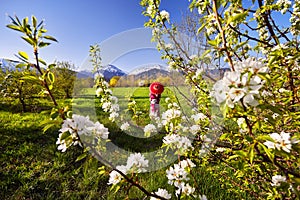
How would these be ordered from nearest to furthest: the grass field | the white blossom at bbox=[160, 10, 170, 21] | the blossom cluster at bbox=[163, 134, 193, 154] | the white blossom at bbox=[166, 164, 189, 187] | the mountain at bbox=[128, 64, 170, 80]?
1. the white blossom at bbox=[166, 164, 189, 187]
2. the blossom cluster at bbox=[163, 134, 193, 154]
3. the white blossom at bbox=[160, 10, 170, 21]
4. the grass field
5. the mountain at bbox=[128, 64, 170, 80]

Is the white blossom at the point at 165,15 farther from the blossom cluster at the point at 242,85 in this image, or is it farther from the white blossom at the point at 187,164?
the blossom cluster at the point at 242,85

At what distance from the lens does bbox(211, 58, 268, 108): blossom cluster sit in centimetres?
68

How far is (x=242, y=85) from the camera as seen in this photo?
2.25ft

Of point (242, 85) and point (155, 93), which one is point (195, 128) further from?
point (155, 93)

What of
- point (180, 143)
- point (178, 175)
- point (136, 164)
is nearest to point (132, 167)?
point (136, 164)

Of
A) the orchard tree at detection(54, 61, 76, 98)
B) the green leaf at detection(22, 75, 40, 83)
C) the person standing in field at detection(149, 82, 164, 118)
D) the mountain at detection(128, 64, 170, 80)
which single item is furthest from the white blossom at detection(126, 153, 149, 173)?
the orchard tree at detection(54, 61, 76, 98)

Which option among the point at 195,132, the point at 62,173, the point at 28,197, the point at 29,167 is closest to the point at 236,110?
the point at 195,132

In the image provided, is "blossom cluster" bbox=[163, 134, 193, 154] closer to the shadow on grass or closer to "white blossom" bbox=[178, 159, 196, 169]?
"white blossom" bbox=[178, 159, 196, 169]

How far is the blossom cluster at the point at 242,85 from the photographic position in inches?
26.7

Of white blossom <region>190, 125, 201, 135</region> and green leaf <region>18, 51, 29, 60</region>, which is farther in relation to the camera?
white blossom <region>190, 125, 201, 135</region>

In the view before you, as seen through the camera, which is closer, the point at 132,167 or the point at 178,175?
the point at 132,167

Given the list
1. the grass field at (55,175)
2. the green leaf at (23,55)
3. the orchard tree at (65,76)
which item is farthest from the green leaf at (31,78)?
the orchard tree at (65,76)

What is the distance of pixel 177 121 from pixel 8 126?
4.46 m

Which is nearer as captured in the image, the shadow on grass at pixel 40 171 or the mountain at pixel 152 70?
the shadow on grass at pixel 40 171
